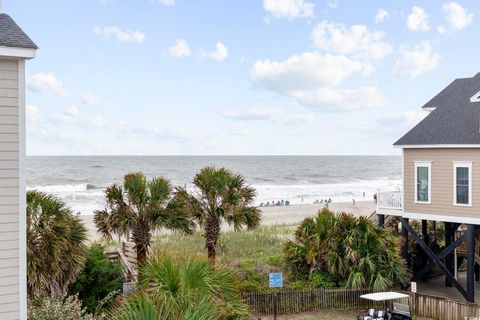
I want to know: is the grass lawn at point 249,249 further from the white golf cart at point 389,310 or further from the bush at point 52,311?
the bush at point 52,311

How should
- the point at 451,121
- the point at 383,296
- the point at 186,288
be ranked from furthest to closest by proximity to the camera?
the point at 451,121 → the point at 383,296 → the point at 186,288

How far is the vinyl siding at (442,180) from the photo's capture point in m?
20.2

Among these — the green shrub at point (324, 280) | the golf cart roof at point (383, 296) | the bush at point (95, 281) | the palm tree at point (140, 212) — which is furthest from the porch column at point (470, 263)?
the bush at point (95, 281)

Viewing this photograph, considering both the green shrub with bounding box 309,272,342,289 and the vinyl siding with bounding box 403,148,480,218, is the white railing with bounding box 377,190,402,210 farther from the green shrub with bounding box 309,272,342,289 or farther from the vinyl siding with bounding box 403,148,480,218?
the green shrub with bounding box 309,272,342,289

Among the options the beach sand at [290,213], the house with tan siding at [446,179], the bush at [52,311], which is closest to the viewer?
the bush at [52,311]

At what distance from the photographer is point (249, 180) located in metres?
115

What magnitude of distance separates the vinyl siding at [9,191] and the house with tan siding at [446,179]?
17.4 meters

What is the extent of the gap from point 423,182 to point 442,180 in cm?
98

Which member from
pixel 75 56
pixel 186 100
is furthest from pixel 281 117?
pixel 75 56

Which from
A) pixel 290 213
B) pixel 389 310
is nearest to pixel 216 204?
pixel 389 310

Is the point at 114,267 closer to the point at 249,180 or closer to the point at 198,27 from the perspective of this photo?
the point at 198,27

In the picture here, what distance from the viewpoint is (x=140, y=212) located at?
18.6 meters

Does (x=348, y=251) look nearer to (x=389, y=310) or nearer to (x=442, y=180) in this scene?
(x=389, y=310)

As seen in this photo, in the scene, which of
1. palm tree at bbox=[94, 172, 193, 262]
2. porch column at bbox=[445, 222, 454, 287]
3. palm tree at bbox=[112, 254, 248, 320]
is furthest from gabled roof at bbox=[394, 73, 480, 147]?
palm tree at bbox=[112, 254, 248, 320]
